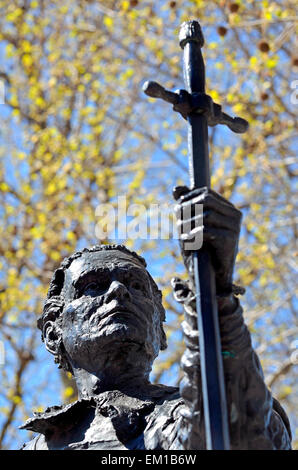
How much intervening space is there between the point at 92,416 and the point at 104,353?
30cm

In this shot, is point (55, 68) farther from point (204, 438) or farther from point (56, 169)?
point (204, 438)

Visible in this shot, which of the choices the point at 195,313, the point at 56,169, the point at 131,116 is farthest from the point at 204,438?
the point at 131,116

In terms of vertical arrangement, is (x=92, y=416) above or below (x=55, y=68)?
below

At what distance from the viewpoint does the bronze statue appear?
3824 mm

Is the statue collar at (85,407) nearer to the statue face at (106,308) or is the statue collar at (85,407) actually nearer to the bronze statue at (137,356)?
the bronze statue at (137,356)

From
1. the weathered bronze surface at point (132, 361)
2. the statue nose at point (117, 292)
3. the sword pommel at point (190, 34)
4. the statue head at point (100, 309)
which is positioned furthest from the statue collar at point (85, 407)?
the sword pommel at point (190, 34)

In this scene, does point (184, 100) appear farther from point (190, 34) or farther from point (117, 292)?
point (117, 292)

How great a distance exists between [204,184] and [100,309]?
1283 millimetres

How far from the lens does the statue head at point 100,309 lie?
4.91 meters

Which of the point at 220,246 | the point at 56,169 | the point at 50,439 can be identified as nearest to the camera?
the point at 220,246

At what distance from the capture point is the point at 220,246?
3.76m

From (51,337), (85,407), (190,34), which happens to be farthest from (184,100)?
(51,337)

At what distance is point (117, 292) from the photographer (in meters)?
4.94

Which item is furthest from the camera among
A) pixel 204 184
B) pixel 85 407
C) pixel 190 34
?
pixel 85 407
